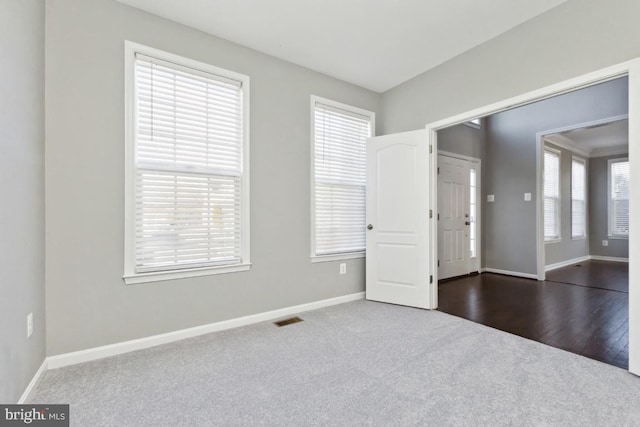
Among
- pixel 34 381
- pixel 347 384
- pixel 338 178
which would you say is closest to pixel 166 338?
pixel 34 381

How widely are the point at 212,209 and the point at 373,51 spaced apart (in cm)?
227

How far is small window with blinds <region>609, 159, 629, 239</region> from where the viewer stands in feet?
22.0

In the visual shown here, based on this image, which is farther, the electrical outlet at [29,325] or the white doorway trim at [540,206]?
the white doorway trim at [540,206]

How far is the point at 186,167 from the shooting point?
254 cm

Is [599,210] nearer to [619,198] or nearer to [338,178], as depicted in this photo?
[619,198]

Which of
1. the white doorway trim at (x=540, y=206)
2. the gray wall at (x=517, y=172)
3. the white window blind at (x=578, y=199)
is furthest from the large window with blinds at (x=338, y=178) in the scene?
the white window blind at (x=578, y=199)

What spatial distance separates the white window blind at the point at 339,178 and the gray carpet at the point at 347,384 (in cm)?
127

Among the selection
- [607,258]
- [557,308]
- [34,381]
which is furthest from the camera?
[607,258]

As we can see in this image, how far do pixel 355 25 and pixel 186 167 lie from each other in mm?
1957

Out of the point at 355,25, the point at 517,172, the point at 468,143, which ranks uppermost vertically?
the point at 355,25

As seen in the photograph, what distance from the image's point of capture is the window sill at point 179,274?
7.58 feet

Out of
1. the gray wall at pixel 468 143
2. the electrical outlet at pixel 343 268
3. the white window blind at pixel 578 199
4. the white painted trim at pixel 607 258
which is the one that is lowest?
the white painted trim at pixel 607 258

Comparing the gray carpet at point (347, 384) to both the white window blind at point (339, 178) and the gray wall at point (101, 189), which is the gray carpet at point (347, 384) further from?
the white window blind at point (339, 178)

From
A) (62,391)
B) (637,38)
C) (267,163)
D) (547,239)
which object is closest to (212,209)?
(267,163)
